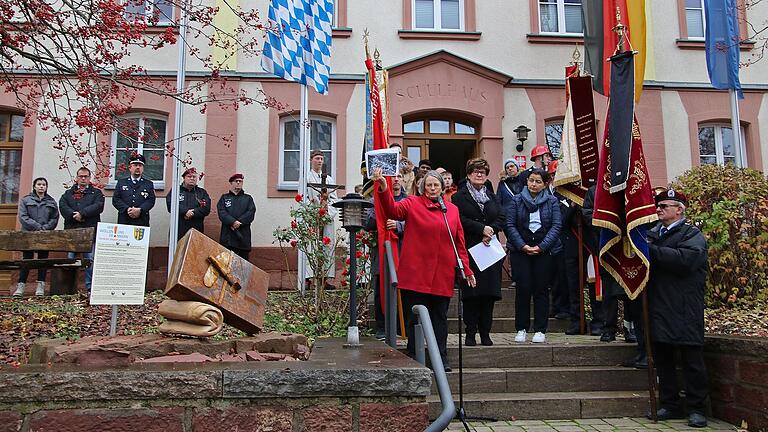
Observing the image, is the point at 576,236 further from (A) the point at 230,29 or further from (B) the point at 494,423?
(A) the point at 230,29

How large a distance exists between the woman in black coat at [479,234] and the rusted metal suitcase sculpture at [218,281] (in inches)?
90.6

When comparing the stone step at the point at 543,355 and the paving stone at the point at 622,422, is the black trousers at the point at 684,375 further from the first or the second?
the stone step at the point at 543,355

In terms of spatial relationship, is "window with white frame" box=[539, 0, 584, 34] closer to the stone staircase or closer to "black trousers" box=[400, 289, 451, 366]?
the stone staircase

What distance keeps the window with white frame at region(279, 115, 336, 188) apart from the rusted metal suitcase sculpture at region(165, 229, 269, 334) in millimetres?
7085

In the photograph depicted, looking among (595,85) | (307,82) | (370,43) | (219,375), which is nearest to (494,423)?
(219,375)

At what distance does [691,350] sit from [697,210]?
12.1ft

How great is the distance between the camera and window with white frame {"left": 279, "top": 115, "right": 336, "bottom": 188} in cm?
1194

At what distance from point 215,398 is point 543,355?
12.5ft

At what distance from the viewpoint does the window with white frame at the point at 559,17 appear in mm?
12844

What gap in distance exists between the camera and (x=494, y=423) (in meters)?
5.27

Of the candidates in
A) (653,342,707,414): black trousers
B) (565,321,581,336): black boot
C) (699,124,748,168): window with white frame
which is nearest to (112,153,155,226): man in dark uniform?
(565,321,581,336): black boot

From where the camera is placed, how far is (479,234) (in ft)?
21.1

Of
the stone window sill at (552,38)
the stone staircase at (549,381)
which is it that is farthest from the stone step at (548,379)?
the stone window sill at (552,38)

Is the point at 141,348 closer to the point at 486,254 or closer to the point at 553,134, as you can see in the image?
the point at 486,254
